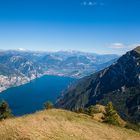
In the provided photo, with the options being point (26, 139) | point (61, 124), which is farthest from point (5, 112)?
point (26, 139)

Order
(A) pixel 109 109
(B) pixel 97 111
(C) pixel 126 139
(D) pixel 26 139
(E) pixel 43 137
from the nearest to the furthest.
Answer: (D) pixel 26 139 < (E) pixel 43 137 < (C) pixel 126 139 < (A) pixel 109 109 < (B) pixel 97 111

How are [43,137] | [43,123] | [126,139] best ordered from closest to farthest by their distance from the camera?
[43,137] → [43,123] → [126,139]

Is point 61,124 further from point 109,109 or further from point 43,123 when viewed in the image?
point 109,109

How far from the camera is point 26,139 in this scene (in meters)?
27.5

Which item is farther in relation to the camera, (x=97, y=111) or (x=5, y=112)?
(x=97, y=111)

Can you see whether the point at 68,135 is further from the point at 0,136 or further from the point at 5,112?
the point at 5,112

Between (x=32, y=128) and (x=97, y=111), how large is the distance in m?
124

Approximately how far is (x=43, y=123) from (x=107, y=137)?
8454 millimetres

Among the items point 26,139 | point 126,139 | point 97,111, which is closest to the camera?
point 26,139

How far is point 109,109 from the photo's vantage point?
119000mm

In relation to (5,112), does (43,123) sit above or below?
above

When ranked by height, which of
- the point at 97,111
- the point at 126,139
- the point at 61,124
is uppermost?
the point at 61,124

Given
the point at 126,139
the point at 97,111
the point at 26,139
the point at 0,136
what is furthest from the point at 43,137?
the point at 97,111

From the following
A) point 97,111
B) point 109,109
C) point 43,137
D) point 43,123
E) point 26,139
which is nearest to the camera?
point 26,139
